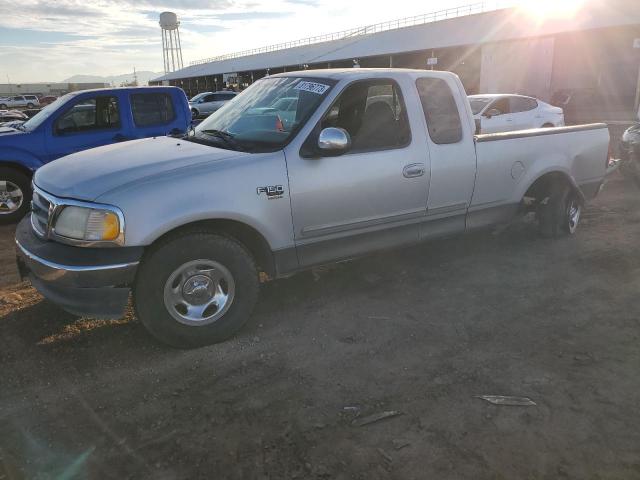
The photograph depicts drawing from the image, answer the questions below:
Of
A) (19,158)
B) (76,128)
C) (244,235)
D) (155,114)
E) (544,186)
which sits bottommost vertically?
(544,186)

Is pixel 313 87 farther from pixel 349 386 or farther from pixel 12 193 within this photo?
pixel 12 193

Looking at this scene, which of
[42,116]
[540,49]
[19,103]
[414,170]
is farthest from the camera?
[19,103]

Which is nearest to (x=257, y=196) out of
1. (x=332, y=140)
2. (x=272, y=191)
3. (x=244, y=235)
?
(x=272, y=191)

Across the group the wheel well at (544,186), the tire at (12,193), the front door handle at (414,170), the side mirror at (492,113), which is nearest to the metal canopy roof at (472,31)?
the side mirror at (492,113)

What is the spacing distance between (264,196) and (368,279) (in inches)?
66.4

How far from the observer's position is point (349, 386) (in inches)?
122

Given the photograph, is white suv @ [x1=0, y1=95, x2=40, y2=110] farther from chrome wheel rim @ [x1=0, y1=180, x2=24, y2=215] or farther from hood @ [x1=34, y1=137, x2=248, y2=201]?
hood @ [x1=34, y1=137, x2=248, y2=201]

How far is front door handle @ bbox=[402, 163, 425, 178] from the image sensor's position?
13.6 feet

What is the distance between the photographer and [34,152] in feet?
23.6

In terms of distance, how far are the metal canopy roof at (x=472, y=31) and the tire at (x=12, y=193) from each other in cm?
2436

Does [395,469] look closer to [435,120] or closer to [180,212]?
[180,212]

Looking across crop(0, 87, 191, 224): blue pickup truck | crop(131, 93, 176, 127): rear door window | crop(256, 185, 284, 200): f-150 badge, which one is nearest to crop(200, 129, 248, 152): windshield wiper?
crop(256, 185, 284, 200): f-150 badge

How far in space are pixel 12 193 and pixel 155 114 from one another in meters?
2.37

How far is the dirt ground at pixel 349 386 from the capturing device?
249 cm
